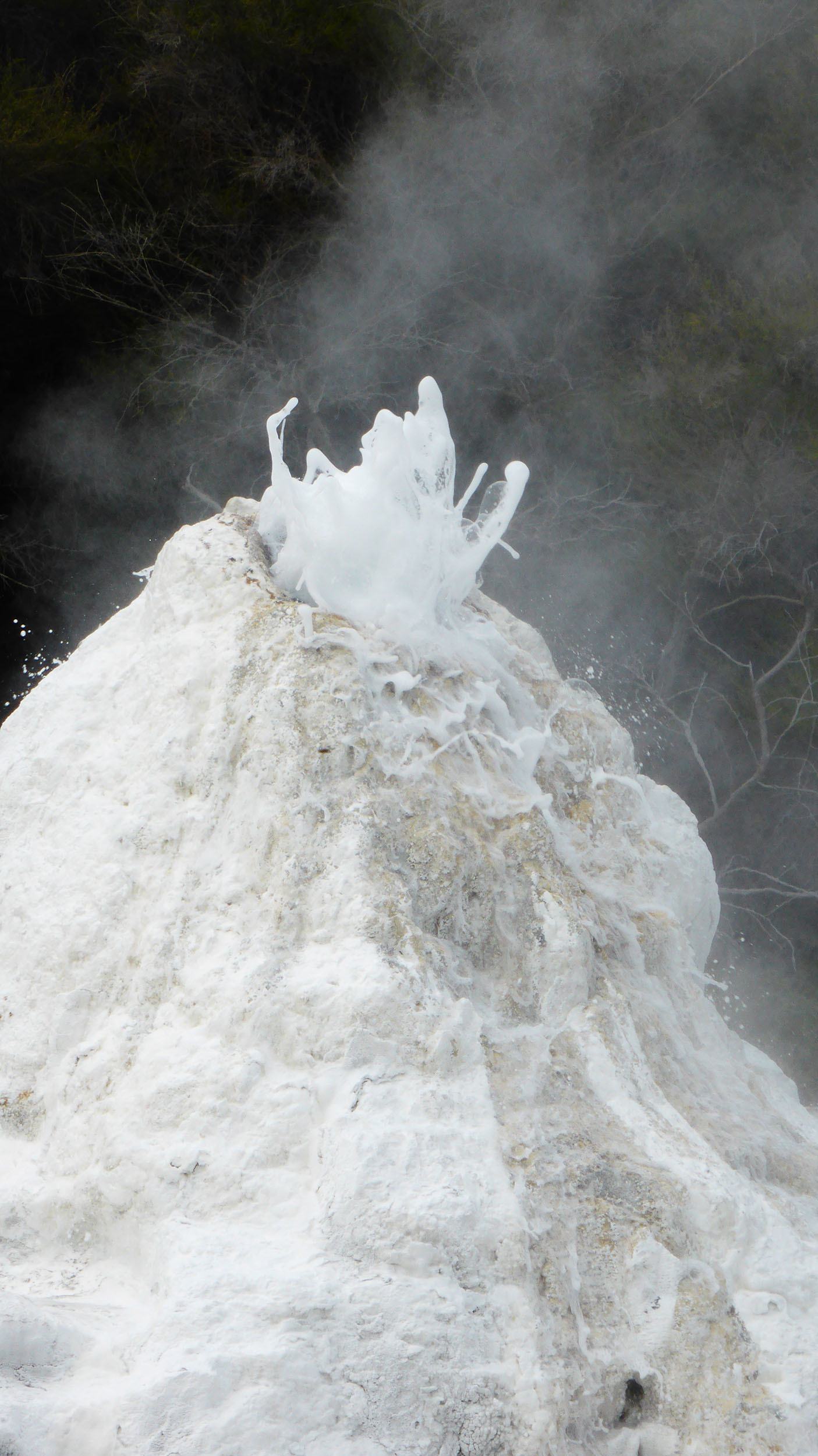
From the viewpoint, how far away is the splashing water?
3.51ft

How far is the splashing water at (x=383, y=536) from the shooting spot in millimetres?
1071

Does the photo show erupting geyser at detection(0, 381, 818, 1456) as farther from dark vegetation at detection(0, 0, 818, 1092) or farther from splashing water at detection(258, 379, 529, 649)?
dark vegetation at detection(0, 0, 818, 1092)

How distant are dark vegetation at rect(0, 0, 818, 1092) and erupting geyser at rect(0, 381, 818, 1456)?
1594 mm

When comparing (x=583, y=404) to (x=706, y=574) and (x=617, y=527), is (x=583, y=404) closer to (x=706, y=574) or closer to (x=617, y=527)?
(x=617, y=527)

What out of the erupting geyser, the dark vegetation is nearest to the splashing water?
the erupting geyser

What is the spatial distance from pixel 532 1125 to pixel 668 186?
7.90 ft

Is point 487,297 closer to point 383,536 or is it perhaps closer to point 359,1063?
point 383,536

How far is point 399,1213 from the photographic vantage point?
0.75m

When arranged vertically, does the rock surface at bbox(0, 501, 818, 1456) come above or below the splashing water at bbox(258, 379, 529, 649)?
below

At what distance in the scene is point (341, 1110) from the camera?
0.80 meters

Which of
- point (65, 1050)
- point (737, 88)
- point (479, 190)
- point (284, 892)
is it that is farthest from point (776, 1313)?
point (737, 88)

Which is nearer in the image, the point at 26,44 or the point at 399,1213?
the point at 399,1213

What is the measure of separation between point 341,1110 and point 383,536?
53cm

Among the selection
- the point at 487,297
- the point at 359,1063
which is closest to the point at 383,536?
the point at 359,1063
